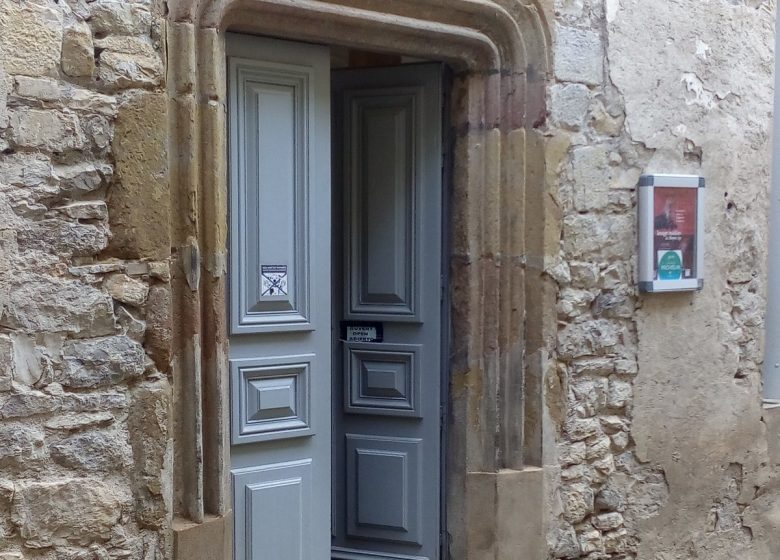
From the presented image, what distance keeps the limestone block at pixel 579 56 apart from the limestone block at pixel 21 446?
8.19 ft

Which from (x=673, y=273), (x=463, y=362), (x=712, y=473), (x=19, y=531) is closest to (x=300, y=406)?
(x=463, y=362)

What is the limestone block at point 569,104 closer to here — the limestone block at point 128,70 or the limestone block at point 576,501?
the limestone block at point 576,501

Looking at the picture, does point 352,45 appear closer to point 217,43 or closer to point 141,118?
point 217,43

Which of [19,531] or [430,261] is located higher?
[430,261]

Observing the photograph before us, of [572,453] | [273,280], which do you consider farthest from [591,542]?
[273,280]

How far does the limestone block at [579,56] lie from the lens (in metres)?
3.92

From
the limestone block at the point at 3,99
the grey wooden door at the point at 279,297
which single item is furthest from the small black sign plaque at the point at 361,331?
the limestone block at the point at 3,99

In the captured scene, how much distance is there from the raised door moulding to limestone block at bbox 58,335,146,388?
574 millimetres

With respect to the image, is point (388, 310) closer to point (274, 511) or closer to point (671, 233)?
point (274, 511)

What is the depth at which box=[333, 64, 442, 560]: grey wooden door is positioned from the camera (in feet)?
12.9

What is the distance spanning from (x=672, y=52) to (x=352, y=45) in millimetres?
1579

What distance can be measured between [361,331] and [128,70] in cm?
170

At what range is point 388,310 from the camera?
4.01 meters

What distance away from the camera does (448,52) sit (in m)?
3.76
